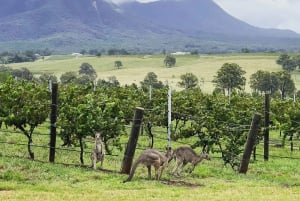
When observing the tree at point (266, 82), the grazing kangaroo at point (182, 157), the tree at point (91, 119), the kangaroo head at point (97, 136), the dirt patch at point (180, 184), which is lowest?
the tree at point (266, 82)

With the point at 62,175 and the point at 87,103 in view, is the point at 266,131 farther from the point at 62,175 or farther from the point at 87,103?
the point at 62,175

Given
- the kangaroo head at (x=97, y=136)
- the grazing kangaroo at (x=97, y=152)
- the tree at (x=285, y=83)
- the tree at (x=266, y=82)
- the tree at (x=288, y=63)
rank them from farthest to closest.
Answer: the tree at (x=288, y=63)
the tree at (x=266, y=82)
the tree at (x=285, y=83)
the kangaroo head at (x=97, y=136)
the grazing kangaroo at (x=97, y=152)

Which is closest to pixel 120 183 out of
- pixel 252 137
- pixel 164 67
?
pixel 252 137

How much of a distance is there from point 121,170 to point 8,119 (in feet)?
16.6

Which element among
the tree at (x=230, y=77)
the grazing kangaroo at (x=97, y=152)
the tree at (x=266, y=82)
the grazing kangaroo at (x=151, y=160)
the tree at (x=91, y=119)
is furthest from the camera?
the tree at (x=266, y=82)

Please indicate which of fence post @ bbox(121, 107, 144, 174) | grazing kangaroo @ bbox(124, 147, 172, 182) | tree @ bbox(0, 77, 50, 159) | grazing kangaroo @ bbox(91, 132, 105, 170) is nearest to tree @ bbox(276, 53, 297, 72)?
tree @ bbox(0, 77, 50, 159)

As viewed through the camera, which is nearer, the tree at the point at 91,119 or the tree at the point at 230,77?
the tree at the point at 91,119

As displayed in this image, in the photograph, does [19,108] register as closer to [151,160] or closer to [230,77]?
[151,160]

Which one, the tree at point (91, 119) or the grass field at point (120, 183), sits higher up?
the tree at point (91, 119)

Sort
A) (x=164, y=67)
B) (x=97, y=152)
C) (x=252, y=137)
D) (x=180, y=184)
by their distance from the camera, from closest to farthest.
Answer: (x=180, y=184) < (x=97, y=152) < (x=252, y=137) < (x=164, y=67)

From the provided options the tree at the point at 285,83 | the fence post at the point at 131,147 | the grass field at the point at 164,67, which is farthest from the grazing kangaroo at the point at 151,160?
the grass field at the point at 164,67

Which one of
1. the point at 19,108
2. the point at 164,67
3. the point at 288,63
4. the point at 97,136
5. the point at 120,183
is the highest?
the point at 288,63

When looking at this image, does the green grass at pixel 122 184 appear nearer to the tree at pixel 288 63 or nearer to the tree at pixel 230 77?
the tree at pixel 230 77

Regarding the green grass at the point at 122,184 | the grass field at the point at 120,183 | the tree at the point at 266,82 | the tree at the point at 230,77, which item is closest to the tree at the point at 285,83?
the tree at the point at 266,82
